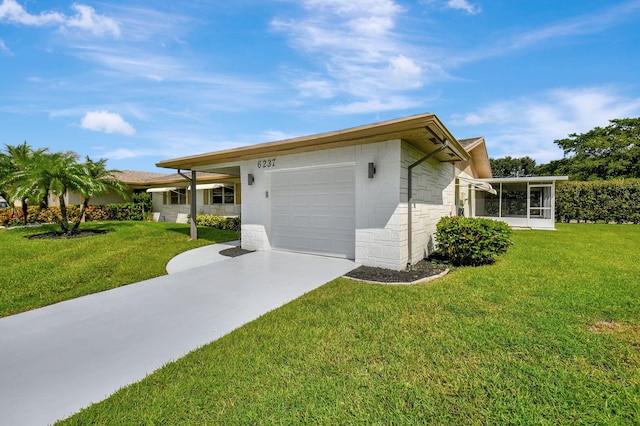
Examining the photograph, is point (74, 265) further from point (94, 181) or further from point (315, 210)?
point (94, 181)

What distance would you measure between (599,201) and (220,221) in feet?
81.9

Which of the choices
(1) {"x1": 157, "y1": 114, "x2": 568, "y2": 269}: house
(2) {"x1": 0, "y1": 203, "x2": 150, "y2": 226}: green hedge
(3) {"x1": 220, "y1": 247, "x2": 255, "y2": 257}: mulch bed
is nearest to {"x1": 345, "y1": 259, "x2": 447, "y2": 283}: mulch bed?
(1) {"x1": 157, "y1": 114, "x2": 568, "y2": 269}: house

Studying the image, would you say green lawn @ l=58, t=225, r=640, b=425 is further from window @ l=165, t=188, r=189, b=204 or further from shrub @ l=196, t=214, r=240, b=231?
window @ l=165, t=188, r=189, b=204

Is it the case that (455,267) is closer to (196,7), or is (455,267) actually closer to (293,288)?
(293,288)

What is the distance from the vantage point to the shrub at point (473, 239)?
7.01m

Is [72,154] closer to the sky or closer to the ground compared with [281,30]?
closer to the ground

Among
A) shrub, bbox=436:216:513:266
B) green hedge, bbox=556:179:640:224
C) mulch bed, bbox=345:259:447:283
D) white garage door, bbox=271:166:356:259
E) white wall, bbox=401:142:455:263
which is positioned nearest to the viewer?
mulch bed, bbox=345:259:447:283

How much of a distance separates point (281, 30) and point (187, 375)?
9.71 meters

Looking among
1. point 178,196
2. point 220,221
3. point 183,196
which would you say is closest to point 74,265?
point 220,221

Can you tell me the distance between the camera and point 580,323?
3.82m

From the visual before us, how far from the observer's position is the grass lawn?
5.69 metres

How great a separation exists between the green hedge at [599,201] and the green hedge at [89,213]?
104ft

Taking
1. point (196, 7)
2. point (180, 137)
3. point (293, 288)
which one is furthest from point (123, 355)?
point (180, 137)

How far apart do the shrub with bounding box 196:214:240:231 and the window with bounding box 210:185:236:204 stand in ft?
4.47
